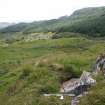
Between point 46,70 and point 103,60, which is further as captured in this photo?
point 46,70

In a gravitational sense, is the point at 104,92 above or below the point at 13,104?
above

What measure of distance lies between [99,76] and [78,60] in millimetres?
7510

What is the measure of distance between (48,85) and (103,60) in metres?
3.48

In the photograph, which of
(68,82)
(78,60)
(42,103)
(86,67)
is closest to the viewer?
(42,103)

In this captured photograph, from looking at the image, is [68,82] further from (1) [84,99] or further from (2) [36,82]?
(1) [84,99]

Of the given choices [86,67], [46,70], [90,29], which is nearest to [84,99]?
[46,70]

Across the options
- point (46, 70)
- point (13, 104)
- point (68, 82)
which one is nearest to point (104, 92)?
point (13, 104)

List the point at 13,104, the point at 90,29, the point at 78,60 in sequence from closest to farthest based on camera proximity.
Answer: the point at 13,104 → the point at 78,60 → the point at 90,29

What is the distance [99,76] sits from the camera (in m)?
16.3

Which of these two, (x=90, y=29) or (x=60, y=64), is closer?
(x=60, y=64)

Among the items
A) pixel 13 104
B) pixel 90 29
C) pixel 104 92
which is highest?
pixel 104 92

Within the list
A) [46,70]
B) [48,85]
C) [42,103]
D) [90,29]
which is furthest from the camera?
[90,29]

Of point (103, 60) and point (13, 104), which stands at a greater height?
point (103, 60)

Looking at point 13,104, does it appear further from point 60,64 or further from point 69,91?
point 60,64
